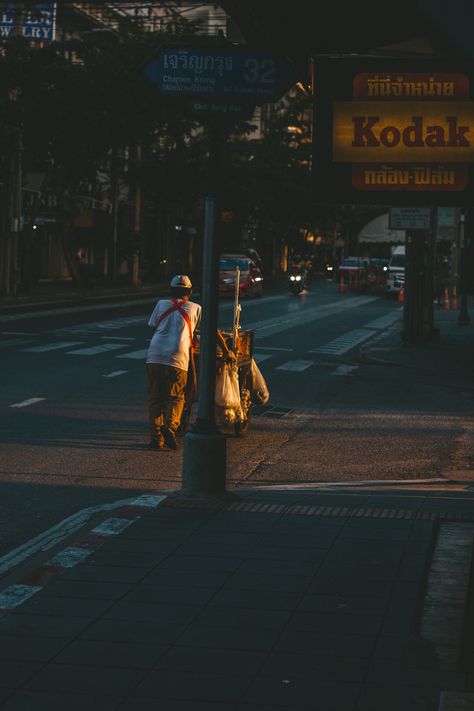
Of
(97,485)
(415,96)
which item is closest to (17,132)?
(97,485)

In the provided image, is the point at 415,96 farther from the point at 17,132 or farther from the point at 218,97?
the point at 17,132

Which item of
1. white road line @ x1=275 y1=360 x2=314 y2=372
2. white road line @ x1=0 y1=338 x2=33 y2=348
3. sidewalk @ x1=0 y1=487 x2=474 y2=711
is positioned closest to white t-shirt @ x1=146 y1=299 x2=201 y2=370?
sidewalk @ x1=0 y1=487 x2=474 y2=711

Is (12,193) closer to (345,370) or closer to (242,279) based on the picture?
(242,279)

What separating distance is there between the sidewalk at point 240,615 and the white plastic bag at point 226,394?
15.3ft

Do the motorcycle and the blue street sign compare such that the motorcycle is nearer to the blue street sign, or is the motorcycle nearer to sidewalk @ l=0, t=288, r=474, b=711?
the blue street sign

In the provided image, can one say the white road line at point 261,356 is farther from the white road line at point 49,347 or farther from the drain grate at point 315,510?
the drain grate at point 315,510

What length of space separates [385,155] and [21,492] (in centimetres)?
430

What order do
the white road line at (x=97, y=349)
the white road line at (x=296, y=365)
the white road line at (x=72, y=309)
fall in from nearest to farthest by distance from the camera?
the white road line at (x=296, y=365) → the white road line at (x=97, y=349) → the white road line at (x=72, y=309)

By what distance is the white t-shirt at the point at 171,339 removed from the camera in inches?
535

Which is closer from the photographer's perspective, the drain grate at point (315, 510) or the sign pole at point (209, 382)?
the drain grate at point (315, 510)

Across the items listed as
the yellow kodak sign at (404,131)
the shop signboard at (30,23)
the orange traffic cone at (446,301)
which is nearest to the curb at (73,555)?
the yellow kodak sign at (404,131)

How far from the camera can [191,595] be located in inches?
272

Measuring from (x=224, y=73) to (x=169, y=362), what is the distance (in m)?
4.17

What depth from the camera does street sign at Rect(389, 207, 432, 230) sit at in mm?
29250
